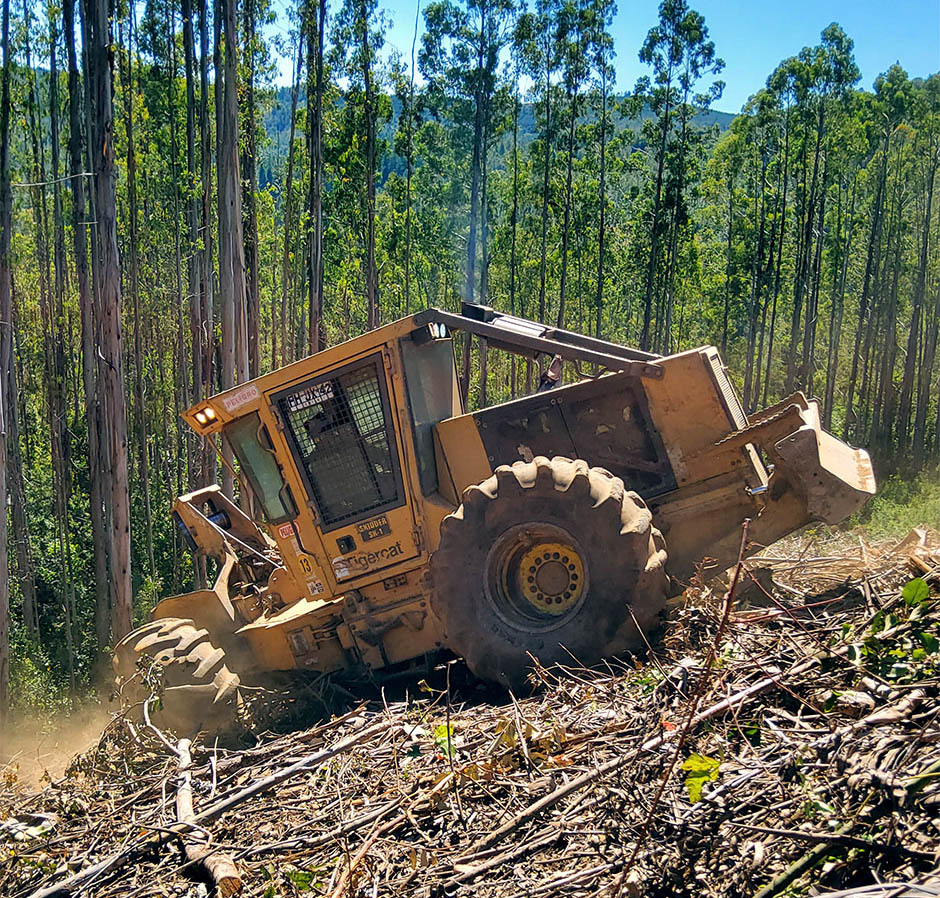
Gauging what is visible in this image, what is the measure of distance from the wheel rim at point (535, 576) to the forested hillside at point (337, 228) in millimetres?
8811

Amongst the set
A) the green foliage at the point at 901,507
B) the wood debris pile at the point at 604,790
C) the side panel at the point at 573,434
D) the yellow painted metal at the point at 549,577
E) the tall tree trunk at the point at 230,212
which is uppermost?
the tall tree trunk at the point at 230,212

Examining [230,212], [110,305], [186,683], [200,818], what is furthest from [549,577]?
[230,212]

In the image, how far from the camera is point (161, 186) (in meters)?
25.4

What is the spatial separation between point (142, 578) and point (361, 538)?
20.4 meters

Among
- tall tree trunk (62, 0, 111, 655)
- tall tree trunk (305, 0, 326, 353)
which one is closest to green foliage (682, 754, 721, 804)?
tall tree trunk (62, 0, 111, 655)

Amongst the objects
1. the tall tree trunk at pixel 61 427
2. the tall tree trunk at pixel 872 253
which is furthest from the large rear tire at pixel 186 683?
the tall tree trunk at pixel 872 253

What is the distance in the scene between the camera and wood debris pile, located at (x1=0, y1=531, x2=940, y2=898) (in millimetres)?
3537

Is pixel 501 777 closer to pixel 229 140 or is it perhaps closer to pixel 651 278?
pixel 229 140

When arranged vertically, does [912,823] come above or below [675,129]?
below

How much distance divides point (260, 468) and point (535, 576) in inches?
97.5

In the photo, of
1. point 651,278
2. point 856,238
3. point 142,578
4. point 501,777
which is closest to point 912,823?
point 501,777

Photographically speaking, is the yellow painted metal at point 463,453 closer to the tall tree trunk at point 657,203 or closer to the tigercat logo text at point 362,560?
the tigercat logo text at point 362,560

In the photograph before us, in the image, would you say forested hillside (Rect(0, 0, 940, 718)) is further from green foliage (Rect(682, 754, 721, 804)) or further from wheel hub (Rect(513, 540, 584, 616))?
green foliage (Rect(682, 754, 721, 804))

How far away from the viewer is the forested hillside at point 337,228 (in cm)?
1736
